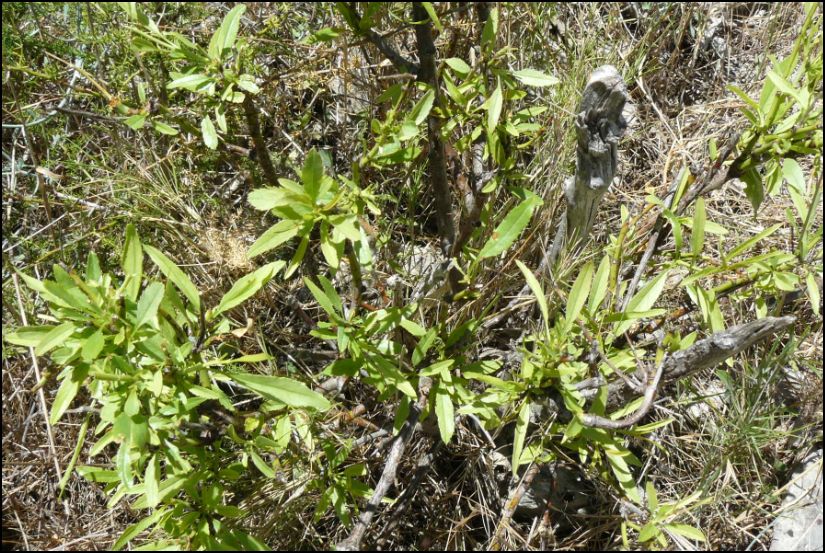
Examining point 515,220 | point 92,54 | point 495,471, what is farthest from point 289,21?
point 495,471

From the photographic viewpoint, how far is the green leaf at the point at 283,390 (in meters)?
1.30

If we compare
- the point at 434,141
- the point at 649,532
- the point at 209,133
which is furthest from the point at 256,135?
the point at 649,532

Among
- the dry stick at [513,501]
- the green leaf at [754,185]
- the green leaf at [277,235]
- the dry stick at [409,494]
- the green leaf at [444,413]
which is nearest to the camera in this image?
the green leaf at [277,235]

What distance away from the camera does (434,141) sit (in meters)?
1.54

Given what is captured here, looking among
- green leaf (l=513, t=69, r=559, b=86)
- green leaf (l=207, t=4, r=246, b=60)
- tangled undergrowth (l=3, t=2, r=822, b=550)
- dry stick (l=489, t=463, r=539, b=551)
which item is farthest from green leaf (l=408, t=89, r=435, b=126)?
dry stick (l=489, t=463, r=539, b=551)

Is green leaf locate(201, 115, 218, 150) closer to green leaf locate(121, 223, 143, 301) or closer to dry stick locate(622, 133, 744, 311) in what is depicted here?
green leaf locate(121, 223, 143, 301)

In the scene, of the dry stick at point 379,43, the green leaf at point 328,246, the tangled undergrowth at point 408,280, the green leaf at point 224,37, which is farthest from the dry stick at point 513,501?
the green leaf at point 224,37

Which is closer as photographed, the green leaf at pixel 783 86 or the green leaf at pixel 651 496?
the green leaf at pixel 783 86

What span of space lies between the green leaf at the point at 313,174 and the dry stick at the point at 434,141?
13.6 inches

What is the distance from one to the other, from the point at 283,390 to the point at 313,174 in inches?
17.5

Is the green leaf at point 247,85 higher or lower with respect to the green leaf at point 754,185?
higher

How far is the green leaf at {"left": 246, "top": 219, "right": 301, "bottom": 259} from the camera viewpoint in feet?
4.02

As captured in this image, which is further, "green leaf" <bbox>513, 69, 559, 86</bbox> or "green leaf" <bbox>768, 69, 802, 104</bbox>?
"green leaf" <bbox>513, 69, 559, 86</bbox>

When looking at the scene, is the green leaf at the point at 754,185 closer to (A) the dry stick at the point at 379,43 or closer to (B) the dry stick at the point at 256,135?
(A) the dry stick at the point at 379,43
